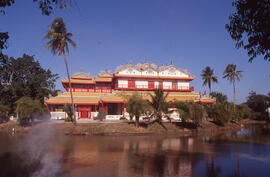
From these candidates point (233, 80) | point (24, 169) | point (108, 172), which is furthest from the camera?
point (233, 80)

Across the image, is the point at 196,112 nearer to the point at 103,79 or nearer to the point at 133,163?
the point at 133,163

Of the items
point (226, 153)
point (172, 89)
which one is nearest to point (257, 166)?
point (226, 153)

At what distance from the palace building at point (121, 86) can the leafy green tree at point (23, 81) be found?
545cm

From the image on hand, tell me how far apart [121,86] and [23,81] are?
21.6m

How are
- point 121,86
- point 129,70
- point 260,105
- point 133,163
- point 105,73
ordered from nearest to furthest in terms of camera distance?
point 133,163 → point 121,86 → point 129,70 → point 105,73 → point 260,105

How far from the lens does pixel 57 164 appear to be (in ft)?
40.8

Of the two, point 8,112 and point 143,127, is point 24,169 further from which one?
point 8,112

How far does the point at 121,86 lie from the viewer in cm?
3884

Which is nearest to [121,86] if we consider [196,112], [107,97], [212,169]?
[107,97]

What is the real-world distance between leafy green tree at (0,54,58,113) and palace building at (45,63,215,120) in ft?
17.9

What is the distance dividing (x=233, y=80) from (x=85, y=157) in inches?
1871

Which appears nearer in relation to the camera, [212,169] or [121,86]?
[212,169]

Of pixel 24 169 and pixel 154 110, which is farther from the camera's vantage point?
pixel 154 110

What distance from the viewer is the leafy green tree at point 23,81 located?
39203 mm
